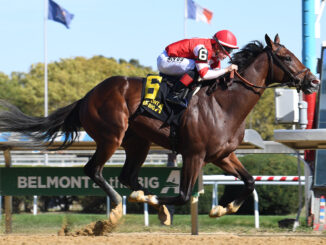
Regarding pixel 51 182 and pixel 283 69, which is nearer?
pixel 283 69

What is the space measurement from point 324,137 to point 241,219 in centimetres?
401

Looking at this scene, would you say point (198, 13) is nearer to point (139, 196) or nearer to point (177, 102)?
point (177, 102)

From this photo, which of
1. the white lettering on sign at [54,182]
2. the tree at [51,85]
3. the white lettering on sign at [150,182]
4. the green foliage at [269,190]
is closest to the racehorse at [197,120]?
the white lettering on sign at [150,182]

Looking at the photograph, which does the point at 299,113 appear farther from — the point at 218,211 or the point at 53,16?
the point at 53,16

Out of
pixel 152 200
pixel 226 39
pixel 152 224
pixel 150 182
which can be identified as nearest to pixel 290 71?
pixel 226 39

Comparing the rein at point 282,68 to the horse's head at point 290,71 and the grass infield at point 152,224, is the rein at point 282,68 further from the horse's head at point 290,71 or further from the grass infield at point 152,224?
the grass infield at point 152,224

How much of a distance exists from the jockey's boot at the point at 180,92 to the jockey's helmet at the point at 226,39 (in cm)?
49

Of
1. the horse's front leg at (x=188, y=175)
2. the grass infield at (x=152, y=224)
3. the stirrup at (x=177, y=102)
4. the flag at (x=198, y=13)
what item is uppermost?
the flag at (x=198, y=13)

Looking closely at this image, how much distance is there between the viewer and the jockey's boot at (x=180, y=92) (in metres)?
6.19

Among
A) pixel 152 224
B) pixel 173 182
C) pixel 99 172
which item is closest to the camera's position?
pixel 99 172

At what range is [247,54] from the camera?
658 centimetres

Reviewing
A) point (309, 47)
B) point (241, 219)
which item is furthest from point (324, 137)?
point (241, 219)

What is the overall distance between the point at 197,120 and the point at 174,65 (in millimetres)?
614

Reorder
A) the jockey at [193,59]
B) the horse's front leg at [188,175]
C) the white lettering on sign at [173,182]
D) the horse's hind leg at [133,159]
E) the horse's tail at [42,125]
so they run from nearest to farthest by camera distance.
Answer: the horse's front leg at [188,175] → the jockey at [193,59] → the horse's hind leg at [133,159] → the horse's tail at [42,125] → the white lettering on sign at [173,182]
